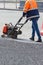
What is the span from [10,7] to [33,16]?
16.2 meters

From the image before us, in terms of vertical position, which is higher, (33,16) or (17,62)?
(33,16)

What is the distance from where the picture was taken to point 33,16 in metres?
8.48

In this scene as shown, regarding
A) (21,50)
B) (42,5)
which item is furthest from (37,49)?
(42,5)

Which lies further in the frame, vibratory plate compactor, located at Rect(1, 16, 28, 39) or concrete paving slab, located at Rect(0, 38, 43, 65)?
vibratory plate compactor, located at Rect(1, 16, 28, 39)

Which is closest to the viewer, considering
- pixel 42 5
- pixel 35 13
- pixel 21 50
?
pixel 21 50

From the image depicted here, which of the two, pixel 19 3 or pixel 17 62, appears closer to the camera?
pixel 17 62

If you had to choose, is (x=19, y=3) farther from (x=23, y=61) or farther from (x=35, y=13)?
(x=23, y=61)

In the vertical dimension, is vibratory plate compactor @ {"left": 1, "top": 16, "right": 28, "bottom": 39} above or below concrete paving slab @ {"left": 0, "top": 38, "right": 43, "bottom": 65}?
above

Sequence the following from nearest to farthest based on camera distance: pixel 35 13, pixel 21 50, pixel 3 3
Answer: pixel 21 50
pixel 35 13
pixel 3 3

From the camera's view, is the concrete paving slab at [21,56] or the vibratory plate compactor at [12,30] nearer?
the concrete paving slab at [21,56]

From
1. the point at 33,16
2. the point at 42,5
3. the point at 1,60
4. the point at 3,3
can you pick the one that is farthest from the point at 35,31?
the point at 3,3

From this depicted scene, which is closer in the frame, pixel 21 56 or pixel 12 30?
pixel 21 56

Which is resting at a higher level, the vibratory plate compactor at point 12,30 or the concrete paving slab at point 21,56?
the vibratory plate compactor at point 12,30

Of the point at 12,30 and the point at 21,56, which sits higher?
the point at 12,30
